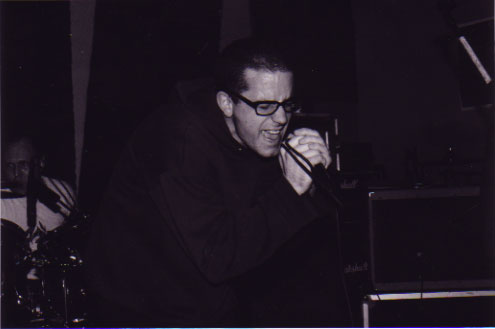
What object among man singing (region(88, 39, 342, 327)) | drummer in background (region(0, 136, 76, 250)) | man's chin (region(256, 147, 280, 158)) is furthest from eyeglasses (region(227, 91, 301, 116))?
drummer in background (region(0, 136, 76, 250))

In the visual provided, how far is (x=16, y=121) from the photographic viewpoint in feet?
10.1

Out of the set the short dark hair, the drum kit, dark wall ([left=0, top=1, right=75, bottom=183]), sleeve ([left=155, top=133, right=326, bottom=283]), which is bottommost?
the drum kit

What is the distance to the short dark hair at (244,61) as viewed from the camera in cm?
145

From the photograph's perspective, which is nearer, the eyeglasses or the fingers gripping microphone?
the fingers gripping microphone

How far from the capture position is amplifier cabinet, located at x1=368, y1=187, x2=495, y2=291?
1.95 meters

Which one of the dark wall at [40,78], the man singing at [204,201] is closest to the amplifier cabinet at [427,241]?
the man singing at [204,201]

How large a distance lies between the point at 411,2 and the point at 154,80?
2354 millimetres

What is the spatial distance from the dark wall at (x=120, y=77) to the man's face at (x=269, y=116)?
6.46 ft

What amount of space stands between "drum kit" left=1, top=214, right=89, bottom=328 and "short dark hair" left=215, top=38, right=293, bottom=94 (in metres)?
1.27

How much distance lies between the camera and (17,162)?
2936 millimetres

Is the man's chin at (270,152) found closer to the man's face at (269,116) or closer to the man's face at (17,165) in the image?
the man's face at (269,116)

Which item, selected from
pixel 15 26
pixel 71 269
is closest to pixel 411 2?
pixel 15 26

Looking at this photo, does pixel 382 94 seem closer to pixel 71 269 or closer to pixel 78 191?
pixel 78 191

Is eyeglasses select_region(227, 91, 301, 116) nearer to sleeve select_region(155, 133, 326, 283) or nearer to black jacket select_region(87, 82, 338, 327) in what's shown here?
black jacket select_region(87, 82, 338, 327)
